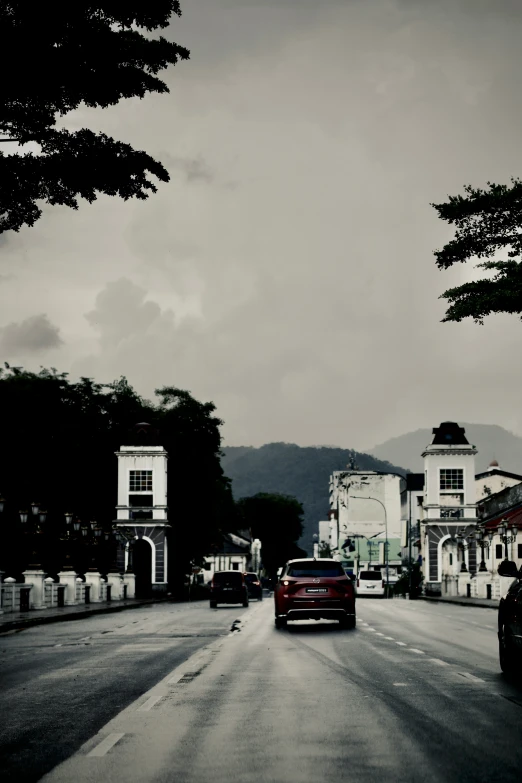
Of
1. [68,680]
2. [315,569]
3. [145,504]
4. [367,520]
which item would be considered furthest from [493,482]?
[68,680]

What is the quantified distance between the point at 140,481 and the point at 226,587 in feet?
97.0

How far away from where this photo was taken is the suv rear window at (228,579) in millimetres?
50228

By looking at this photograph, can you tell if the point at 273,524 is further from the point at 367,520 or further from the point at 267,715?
the point at 267,715

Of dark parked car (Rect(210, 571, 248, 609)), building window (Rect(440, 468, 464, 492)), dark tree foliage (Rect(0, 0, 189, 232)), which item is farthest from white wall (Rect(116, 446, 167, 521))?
dark tree foliage (Rect(0, 0, 189, 232))

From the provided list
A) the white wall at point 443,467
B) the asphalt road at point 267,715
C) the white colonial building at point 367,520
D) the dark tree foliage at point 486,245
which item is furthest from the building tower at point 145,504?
the white colonial building at point 367,520

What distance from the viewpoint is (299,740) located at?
9.06 meters

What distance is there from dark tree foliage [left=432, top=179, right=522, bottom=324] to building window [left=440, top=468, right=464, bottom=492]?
52.1 metres

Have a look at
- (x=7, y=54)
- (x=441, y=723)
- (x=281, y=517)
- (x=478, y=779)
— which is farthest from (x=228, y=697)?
(x=281, y=517)

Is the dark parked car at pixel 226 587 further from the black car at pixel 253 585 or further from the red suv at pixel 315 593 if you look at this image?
the red suv at pixel 315 593

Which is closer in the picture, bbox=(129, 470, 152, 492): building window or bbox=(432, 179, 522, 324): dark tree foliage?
bbox=(432, 179, 522, 324): dark tree foliage

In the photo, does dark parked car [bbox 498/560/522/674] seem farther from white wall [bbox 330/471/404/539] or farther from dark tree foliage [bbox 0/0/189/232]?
white wall [bbox 330/471/404/539]

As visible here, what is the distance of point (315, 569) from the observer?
2722 centimetres

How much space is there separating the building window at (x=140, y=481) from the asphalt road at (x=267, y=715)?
58.8 metres

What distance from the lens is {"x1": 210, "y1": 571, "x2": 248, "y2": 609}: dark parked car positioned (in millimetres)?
50312
